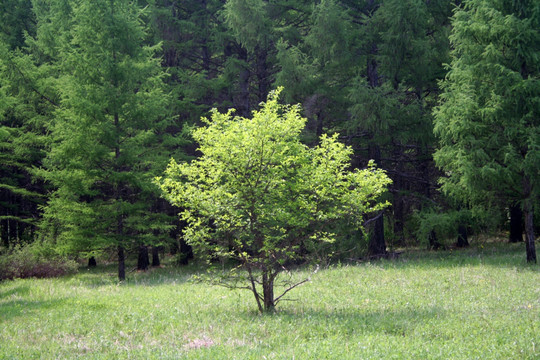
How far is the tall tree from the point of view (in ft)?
54.2

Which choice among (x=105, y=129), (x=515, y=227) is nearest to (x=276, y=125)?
(x=105, y=129)

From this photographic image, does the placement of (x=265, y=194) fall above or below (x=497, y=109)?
below

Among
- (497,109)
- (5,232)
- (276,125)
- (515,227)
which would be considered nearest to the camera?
(276,125)

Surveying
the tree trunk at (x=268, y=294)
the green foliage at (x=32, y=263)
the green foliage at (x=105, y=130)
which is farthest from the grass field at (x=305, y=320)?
the green foliage at (x=32, y=263)

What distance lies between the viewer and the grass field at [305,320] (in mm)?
6641

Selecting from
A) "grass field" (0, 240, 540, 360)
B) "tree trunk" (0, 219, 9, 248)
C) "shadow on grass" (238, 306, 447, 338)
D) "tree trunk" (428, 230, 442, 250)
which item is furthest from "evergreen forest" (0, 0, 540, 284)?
"tree trunk" (0, 219, 9, 248)

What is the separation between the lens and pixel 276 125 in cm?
900

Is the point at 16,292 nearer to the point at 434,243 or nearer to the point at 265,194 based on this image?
the point at 265,194

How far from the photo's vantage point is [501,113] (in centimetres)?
1469

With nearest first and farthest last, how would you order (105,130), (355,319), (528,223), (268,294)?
(355,319) < (268,294) < (528,223) < (105,130)

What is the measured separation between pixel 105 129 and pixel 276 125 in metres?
9.74

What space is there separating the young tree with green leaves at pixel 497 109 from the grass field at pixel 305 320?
2.80 meters

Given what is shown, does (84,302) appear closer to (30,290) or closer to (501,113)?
(30,290)

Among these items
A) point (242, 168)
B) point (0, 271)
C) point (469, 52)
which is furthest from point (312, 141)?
point (0, 271)
